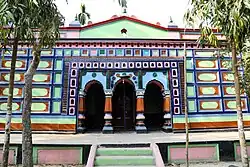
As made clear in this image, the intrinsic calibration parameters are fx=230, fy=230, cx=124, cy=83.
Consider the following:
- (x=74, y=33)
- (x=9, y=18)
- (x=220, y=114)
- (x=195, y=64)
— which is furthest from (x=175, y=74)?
(x=9, y=18)

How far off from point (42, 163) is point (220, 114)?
779 centimetres

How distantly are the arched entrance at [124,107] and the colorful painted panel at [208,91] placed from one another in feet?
10.4

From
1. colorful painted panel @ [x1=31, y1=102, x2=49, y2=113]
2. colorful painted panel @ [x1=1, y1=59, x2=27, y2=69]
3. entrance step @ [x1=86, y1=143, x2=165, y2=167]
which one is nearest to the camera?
entrance step @ [x1=86, y1=143, x2=165, y2=167]

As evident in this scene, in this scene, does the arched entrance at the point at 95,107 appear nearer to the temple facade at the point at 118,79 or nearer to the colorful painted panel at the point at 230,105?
the temple facade at the point at 118,79

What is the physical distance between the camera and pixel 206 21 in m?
5.24

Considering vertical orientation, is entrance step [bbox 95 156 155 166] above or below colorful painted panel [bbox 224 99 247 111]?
below

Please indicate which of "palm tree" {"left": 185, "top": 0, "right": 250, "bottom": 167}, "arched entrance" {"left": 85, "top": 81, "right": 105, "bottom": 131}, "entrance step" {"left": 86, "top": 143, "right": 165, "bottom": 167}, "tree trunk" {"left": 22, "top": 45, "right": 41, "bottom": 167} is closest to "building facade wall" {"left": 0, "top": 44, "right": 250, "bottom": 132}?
"arched entrance" {"left": 85, "top": 81, "right": 105, "bottom": 131}

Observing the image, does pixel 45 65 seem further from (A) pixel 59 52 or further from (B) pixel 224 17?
(B) pixel 224 17

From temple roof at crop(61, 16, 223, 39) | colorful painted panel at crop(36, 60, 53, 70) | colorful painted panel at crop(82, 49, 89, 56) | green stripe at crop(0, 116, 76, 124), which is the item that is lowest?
green stripe at crop(0, 116, 76, 124)

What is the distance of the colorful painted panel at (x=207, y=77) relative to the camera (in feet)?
35.2

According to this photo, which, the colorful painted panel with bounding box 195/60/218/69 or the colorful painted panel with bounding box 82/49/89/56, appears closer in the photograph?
the colorful painted panel with bounding box 82/49/89/56

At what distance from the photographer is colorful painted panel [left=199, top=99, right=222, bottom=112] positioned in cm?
1047

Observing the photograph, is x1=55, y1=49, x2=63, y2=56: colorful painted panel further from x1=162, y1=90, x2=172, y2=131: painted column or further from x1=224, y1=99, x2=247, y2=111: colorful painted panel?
x1=224, y1=99, x2=247, y2=111: colorful painted panel

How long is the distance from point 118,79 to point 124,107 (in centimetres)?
176
